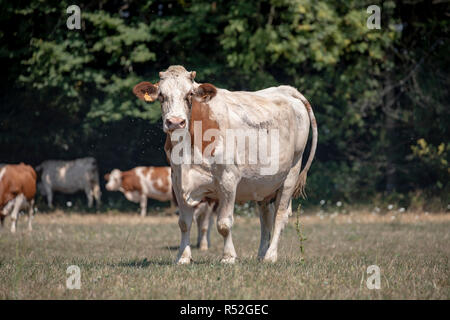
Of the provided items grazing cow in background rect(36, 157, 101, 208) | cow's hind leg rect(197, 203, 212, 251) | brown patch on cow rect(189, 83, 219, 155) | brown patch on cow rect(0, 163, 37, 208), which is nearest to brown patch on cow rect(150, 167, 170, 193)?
grazing cow in background rect(36, 157, 101, 208)

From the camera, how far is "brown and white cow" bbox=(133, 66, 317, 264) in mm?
6461

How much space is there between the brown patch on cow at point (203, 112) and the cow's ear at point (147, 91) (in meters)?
0.45

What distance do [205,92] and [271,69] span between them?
41.7 ft

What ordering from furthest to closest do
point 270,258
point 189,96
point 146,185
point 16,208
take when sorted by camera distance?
point 146,185 → point 16,208 → point 270,258 → point 189,96

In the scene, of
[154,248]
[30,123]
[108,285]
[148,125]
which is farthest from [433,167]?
[108,285]

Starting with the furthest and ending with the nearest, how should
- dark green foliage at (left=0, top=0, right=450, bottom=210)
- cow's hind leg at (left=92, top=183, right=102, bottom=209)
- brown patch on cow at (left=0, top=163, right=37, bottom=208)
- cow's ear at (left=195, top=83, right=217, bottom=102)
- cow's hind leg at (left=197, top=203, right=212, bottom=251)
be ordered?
cow's hind leg at (left=92, top=183, right=102, bottom=209) < dark green foliage at (left=0, top=0, right=450, bottom=210) < brown patch on cow at (left=0, top=163, right=37, bottom=208) < cow's hind leg at (left=197, top=203, right=212, bottom=251) < cow's ear at (left=195, top=83, right=217, bottom=102)

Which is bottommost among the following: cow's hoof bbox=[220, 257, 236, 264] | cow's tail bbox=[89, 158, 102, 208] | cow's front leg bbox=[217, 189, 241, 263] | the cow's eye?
cow's tail bbox=[89, 158, 102, 208]

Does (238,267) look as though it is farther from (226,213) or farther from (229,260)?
(226,213)

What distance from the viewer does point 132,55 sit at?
16.9 metres

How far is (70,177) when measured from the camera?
20688 millimetres

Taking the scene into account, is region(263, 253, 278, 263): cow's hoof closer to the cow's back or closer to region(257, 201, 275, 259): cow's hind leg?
region(257, 201, 275, 259): cow's hind leg

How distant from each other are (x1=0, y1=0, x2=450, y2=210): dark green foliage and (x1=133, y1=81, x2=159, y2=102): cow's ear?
9.23m

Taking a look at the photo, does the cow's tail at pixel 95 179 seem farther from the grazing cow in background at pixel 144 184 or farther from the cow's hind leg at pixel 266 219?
the cow's hind leg at pixel 266 219

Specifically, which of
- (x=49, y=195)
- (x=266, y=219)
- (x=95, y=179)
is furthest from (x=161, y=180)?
(x=266, y=219)
